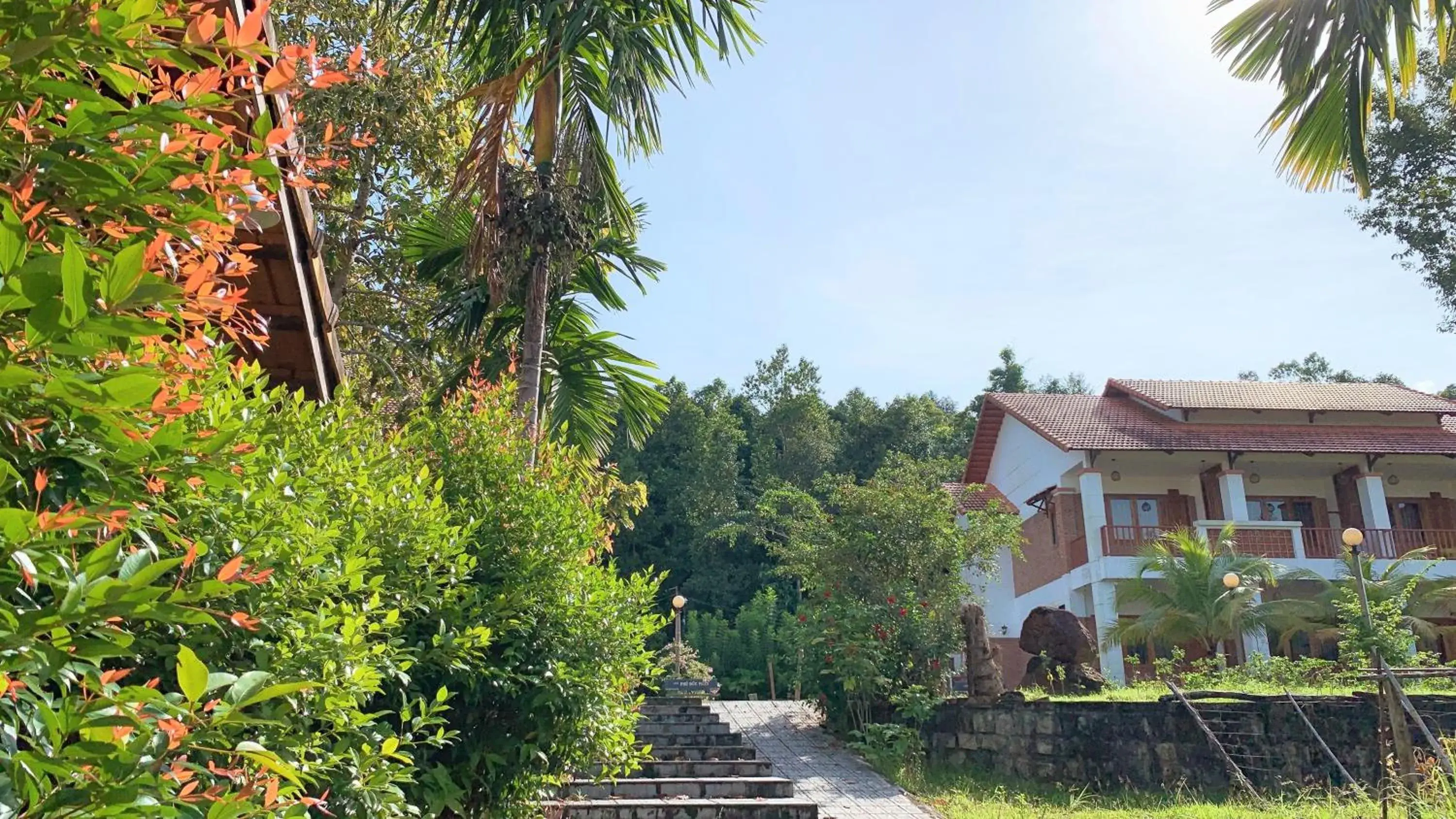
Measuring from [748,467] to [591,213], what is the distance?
3086 centimetres

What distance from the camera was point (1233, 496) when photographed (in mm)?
20500

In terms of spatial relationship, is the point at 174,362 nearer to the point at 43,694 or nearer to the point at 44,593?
the point at 44,593

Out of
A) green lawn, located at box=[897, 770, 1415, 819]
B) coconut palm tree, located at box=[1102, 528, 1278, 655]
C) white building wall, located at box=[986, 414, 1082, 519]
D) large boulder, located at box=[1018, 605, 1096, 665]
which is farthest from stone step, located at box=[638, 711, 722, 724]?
white building wall, located at box=[986, 414, 1082, 519]

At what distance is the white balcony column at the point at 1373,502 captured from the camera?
20.8m

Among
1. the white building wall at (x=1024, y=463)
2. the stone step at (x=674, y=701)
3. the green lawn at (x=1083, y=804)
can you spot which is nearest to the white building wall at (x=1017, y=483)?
the white building wall at (x=1024, y=463)

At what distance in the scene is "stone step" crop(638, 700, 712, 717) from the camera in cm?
1325

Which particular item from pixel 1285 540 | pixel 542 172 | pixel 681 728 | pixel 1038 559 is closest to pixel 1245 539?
pixel 1285 540

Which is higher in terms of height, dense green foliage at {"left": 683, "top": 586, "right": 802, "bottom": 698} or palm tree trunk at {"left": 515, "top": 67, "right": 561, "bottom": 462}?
palm tree trunk at {"left": 515, "top": 67, "right": 561, "bottom": 462}

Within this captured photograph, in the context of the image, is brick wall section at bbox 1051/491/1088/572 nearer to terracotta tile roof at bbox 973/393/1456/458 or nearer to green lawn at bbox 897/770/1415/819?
terracotta tile roof at bbox 973/393/1456/458

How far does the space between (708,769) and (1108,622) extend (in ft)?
38.5

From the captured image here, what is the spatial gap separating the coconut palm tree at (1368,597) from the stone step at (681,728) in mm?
9571

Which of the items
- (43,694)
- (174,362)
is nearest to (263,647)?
(174,362)

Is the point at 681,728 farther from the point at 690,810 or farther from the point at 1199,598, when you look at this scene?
the point at 1199,598

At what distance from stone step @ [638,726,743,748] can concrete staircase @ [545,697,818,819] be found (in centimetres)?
1
